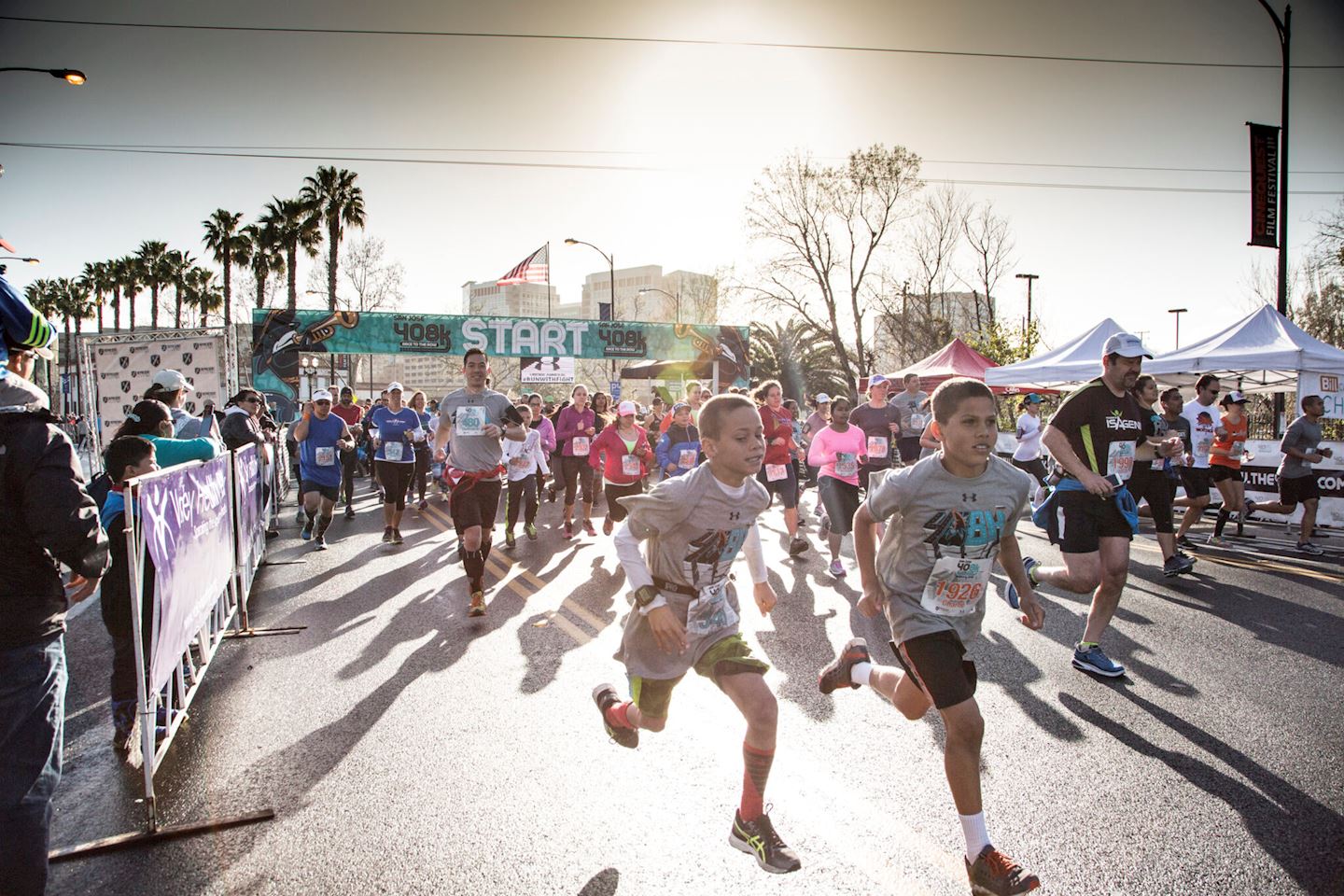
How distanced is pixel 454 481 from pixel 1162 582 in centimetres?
727

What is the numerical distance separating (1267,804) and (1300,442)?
29.1ft

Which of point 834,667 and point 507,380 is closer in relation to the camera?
point 834,667

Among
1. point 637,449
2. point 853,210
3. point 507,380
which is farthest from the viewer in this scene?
point 507,380

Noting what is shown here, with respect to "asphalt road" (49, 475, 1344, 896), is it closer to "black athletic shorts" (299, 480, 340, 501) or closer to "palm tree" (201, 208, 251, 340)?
"black athletic shorts" (299, 480, 340, 501)

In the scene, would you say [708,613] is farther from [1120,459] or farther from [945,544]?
[1120,459]

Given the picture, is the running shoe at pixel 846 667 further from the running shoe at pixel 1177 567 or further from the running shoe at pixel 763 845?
the running shoe at pixel 1177 567

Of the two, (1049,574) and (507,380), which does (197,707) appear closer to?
(1049,574)

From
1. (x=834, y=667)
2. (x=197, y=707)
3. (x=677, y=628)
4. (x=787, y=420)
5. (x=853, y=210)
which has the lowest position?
(x=197, y=707)

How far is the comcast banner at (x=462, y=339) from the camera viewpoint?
2553 cm

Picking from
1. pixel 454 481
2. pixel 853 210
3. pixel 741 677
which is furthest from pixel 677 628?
pixel 853 210

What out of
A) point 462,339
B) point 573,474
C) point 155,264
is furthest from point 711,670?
point 155,264

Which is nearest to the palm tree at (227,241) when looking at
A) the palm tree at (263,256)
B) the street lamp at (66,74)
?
the palm tree at (263,256)

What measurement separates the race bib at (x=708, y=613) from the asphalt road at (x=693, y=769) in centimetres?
87

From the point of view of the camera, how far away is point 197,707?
4.53 m
